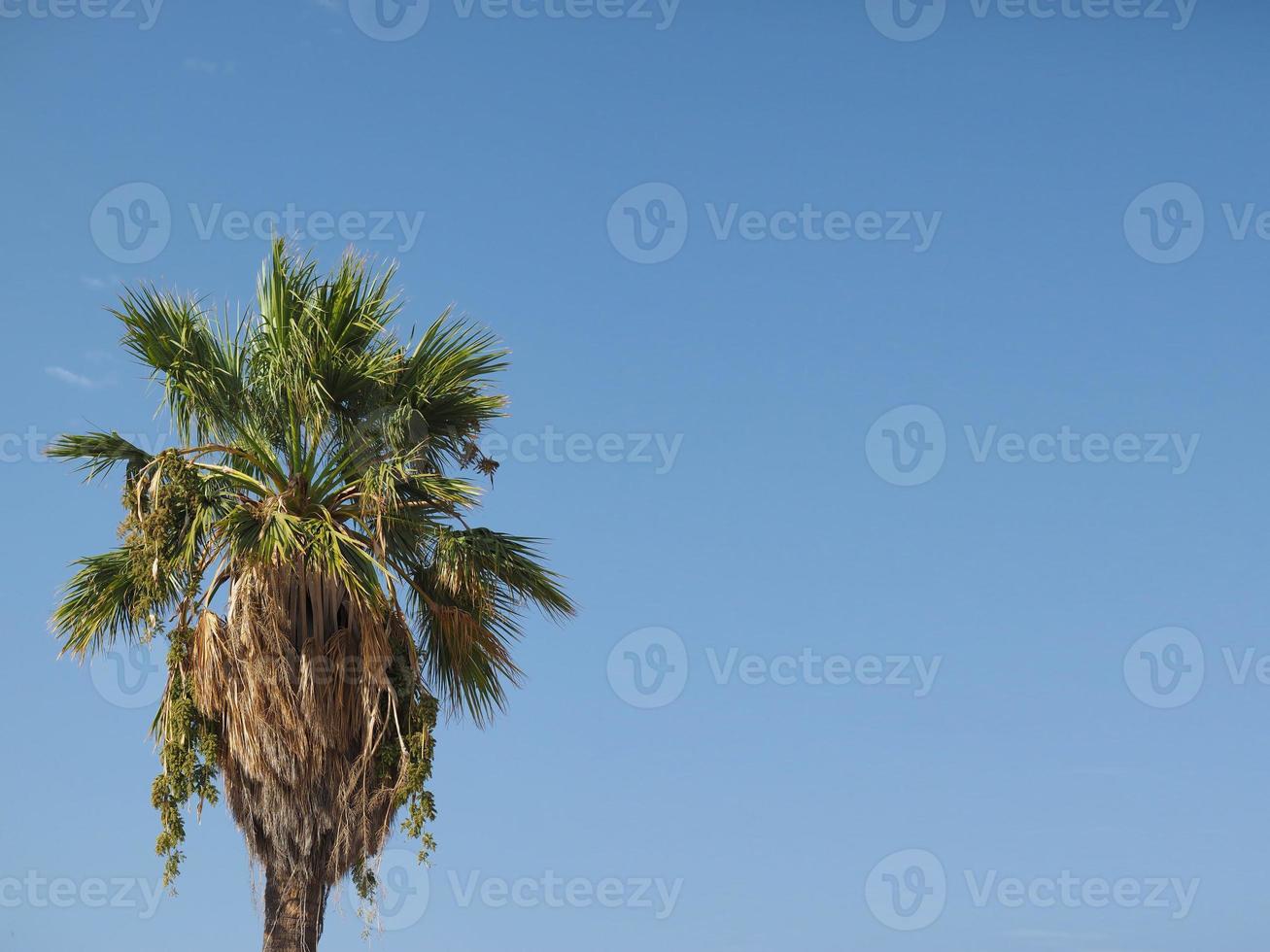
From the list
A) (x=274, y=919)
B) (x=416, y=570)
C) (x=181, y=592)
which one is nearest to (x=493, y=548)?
(x=416, y=570)

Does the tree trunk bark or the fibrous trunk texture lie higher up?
the fibrous trunk texture

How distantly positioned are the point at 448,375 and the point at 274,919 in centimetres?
596

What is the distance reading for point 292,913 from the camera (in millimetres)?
15391

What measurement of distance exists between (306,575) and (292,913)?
11.0ft

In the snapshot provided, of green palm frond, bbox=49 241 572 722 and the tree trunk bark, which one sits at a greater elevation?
green palm frond, bbox=49 241 572 722

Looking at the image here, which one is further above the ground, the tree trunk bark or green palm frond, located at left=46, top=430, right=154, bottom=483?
green palm frond, located at left=46, top=430, right=154, bottom=483

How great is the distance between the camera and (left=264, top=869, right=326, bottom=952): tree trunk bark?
15305 mm

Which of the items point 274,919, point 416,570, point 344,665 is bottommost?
point 274,919

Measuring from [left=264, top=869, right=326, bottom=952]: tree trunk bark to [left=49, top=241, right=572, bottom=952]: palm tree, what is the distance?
2cm

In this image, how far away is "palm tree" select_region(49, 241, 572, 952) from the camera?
15320mm

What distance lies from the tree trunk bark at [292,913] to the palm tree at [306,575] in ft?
0.06

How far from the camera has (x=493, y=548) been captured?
1630cm

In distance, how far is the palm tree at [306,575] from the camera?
1532cm

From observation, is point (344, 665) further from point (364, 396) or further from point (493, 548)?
point (364, 396)
